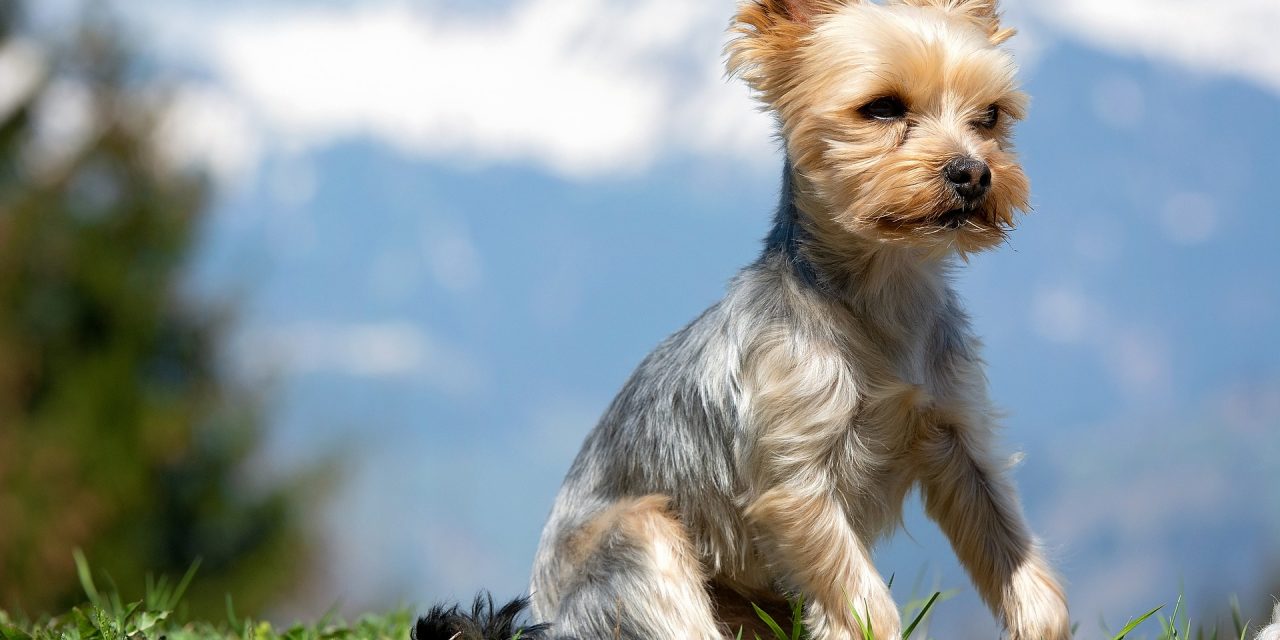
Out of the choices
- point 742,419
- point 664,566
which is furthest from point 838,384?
point 664,566

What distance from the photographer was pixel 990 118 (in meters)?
6.05

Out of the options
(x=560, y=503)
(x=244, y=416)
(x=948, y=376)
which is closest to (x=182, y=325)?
(x=244, y=416)

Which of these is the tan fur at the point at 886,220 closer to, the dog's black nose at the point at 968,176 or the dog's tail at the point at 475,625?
the dog's black nose at the point at 968,176

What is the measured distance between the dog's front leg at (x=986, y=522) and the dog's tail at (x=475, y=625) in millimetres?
2088

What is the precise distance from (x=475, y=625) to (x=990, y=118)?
3.61 metres

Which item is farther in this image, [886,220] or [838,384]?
[838,384]

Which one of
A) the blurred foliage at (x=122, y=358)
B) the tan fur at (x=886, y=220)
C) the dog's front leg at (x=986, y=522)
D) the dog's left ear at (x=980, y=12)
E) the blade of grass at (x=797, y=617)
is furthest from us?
the blurred foliage at (x=122, y=358)

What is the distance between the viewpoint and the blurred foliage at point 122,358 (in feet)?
81.7

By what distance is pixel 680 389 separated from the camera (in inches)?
252

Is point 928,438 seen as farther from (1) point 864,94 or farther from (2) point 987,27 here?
(2) point 987,27

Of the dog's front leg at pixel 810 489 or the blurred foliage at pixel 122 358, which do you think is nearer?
the dog's front leg at pixel 810 489

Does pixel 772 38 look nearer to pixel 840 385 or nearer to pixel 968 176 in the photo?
pixel 968 176

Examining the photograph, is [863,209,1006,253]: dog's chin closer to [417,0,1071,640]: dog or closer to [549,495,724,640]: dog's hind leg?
[417,0,1071,640]: dog

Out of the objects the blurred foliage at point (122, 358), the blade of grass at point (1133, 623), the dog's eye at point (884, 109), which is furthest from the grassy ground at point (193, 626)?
the blurred foliage at point (122, 358)
